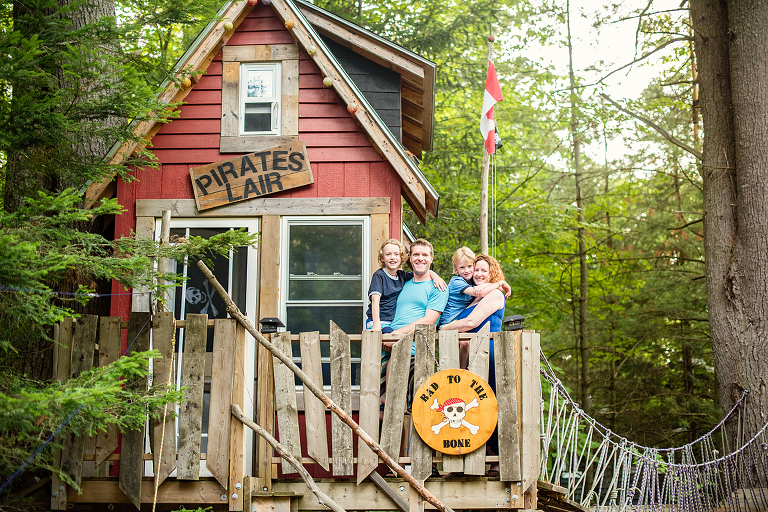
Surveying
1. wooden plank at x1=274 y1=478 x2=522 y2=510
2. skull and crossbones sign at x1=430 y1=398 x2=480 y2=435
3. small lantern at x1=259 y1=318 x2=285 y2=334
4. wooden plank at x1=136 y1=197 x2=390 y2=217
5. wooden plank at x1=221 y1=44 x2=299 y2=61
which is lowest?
wooden plank at x1=274 y1=478 x2=522 y2=510

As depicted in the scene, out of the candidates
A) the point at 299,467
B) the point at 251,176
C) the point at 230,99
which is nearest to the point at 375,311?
the point at 299,467

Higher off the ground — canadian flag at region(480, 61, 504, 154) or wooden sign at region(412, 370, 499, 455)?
canadian flag at region(480, 61, 504, 154)

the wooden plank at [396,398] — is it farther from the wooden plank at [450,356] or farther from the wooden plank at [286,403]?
the wooden plank at [286,403]

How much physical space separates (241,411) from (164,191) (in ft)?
9.72

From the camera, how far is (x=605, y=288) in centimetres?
1648

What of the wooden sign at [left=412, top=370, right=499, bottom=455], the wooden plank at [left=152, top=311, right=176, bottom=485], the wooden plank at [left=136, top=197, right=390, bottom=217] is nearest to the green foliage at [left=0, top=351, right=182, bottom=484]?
the wooden plank at [left=152, top=311, right=176, bottom=485]

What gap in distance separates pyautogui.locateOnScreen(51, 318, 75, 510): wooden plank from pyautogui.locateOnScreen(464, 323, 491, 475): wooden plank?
293 cm

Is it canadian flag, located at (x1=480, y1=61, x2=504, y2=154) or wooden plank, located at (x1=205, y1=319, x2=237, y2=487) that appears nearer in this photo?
wooden plank, located at (x1=205, y1=319, x2=237, y2=487)

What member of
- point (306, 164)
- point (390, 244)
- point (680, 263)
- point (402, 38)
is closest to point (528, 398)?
point (390, 244)

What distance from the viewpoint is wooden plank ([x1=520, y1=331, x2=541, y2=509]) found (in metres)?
4.82

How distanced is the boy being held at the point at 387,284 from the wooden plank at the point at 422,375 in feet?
2.41

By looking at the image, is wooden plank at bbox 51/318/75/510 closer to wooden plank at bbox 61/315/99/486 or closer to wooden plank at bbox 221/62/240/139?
wooden plank at bbox 61/315/99/486

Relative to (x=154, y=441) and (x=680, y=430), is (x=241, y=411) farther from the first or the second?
(x=680, y=430)

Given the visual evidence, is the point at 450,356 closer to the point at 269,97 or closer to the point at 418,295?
the point at 418,295
